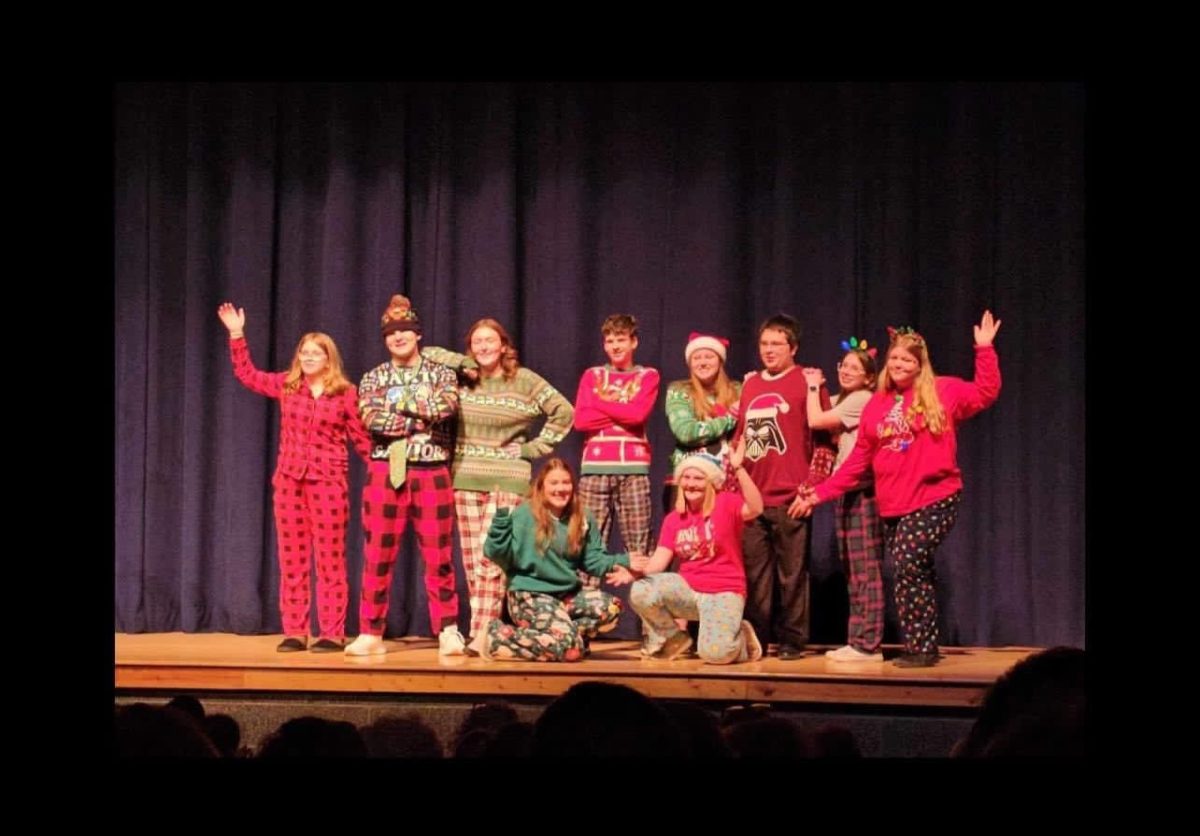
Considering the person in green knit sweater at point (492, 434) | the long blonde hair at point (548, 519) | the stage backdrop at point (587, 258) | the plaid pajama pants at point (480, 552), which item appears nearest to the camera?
the long blonde hair at point (548, 519)

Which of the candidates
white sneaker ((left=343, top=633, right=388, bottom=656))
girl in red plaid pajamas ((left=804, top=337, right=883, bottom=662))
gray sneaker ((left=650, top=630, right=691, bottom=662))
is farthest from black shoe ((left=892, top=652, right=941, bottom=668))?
white sneaker ((left=343, top=633, right=388, bottom=656))

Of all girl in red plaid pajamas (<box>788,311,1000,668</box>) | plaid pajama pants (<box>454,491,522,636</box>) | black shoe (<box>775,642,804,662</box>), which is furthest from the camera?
plaid pajama pants (<box>454,491,522,636</box>)

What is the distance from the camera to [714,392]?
18.8ft

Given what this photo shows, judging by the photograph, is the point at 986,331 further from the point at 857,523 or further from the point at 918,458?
the point at 857,523

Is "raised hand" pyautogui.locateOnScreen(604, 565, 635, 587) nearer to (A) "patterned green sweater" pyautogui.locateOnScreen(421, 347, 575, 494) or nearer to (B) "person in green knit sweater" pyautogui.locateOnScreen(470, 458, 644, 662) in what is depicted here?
(B) "person in green knit sweater" pyautogui.locateOnScreen(470, 458, 644, 662)

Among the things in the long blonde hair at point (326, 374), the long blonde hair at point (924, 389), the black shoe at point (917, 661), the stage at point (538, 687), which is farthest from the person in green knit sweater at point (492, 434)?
the black shoe at point (917, 661)

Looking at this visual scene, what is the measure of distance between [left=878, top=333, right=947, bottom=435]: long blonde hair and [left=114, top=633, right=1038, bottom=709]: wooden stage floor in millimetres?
955

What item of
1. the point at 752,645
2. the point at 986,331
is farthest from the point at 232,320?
the point at 986,331

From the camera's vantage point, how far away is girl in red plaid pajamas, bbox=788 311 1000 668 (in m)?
5.11

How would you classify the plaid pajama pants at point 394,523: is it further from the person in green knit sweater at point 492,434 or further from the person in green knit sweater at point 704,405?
the person in green knit sweater at point 704,405

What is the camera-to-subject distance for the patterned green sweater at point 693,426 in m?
5.58

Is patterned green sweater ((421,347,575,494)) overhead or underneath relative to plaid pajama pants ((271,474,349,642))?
overhead

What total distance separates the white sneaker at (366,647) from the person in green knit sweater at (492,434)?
0.44 meters

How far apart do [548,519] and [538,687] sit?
25.7 inches
